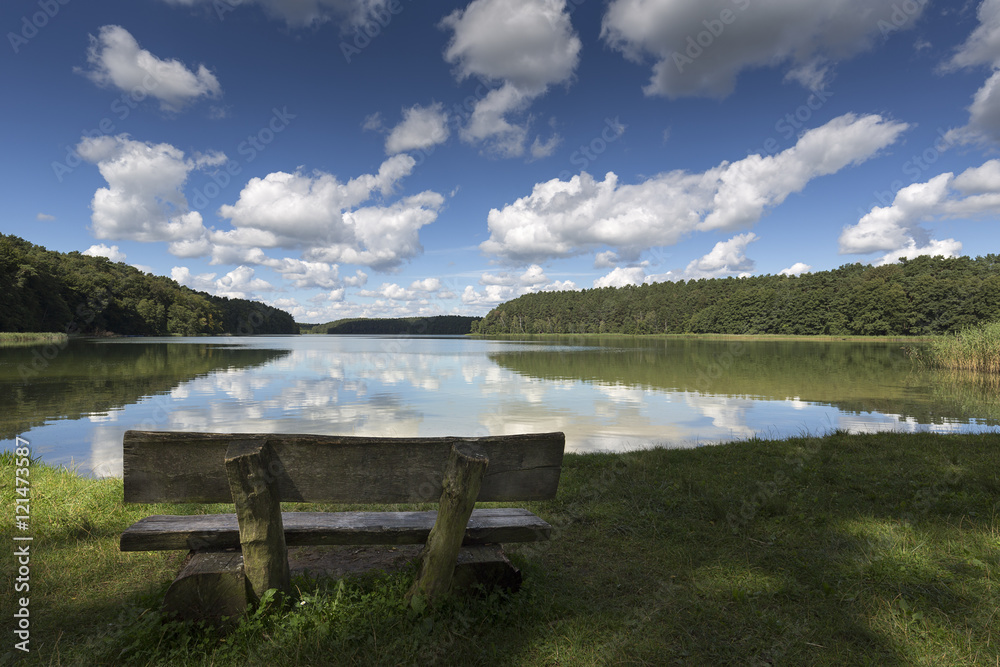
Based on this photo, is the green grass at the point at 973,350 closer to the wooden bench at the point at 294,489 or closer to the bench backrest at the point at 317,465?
the wooden bench at the point at 294,489

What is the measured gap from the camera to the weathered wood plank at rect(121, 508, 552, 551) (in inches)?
106

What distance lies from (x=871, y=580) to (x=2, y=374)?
29.4m

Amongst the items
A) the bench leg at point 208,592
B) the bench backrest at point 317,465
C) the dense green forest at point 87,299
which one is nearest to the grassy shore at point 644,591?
the bench leg at point 208,592

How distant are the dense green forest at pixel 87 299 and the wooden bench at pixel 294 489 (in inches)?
2789

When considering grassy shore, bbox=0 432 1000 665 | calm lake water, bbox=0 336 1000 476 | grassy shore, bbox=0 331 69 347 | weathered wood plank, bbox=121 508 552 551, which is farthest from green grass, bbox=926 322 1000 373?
grassy shore, bbox=0 331 69 347

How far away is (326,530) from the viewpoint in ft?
8.98

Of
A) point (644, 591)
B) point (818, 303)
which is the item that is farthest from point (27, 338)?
point (818, 303)

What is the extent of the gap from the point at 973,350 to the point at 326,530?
29.3m

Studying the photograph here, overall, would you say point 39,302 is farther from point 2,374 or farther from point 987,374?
point 987,374

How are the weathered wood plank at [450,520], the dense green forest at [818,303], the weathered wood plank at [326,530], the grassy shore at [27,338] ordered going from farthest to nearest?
the dense green forest at [818,303]
the grassy shore at [27,338]
the weathered wood plank at [326,530]
the weathered wood plank at [450,520]

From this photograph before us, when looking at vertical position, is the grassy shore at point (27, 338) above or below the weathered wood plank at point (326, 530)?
above

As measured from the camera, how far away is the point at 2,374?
20141 millimetres

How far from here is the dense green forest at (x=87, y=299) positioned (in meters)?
60.4

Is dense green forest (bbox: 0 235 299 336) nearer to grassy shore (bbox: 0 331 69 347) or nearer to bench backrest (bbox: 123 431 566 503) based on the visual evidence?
grassy shore (bbox: 0 331 69 347)
